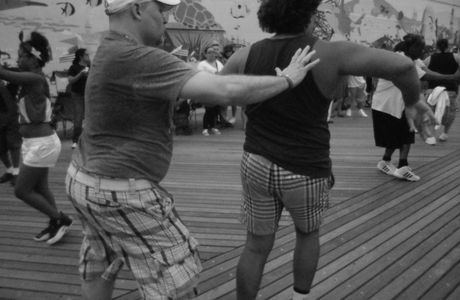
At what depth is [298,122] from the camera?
6.95 ft

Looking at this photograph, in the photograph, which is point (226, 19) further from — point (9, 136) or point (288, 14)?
point (288, 14)

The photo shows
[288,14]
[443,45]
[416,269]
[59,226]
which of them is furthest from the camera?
[443,45]

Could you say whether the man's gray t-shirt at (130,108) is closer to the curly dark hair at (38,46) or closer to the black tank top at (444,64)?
→ the curly dark hair at (38,46)

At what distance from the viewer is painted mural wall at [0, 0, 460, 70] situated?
10203mm

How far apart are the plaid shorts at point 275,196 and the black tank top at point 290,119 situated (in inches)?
1.5

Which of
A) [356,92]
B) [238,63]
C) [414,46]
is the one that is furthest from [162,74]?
[356,92]

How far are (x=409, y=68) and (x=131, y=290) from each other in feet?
6.72

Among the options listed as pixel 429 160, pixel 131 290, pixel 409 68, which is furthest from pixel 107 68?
pixel 429 160

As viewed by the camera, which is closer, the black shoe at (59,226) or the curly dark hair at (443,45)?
the black shoe at (59,226)

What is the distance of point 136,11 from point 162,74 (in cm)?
29

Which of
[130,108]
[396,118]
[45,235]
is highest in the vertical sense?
[130,108]

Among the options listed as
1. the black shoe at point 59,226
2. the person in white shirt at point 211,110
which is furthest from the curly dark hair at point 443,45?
the black shoe at point 59,226

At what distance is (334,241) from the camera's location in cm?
380

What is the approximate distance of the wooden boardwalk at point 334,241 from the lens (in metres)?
3.04
